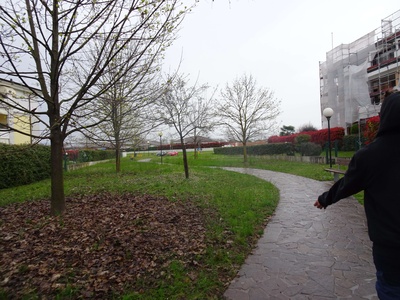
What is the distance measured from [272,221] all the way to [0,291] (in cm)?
429

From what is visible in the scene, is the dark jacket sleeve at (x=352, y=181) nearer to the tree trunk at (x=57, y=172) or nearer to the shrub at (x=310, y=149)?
the tree trunk at (x=57, y=172)

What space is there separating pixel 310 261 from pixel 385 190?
220cm

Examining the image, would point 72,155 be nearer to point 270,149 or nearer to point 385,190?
point 270,149

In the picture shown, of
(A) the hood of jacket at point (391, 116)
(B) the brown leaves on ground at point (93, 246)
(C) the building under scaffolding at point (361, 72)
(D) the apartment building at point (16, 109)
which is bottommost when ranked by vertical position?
(B) the brown leaves on ground at point (93, 246)

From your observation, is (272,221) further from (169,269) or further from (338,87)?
(338,87)

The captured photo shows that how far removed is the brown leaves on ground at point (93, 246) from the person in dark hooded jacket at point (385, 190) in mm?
2188

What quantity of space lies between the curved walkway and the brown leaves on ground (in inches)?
34.4

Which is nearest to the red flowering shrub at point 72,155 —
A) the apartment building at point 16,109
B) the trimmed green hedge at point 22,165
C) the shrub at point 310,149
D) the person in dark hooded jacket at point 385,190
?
the trimmed green hedge at point 22,165

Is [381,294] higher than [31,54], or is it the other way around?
[31,54]

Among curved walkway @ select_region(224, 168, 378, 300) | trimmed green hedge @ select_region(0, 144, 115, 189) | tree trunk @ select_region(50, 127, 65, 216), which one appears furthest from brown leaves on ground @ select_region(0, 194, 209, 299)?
trimmed green hedge @ select_region(0, 144, 115, 189)

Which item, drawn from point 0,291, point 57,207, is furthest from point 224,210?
point 0,291

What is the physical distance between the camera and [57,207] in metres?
4.71

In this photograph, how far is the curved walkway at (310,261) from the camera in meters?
2.63

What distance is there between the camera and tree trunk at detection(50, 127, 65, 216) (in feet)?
14.9
